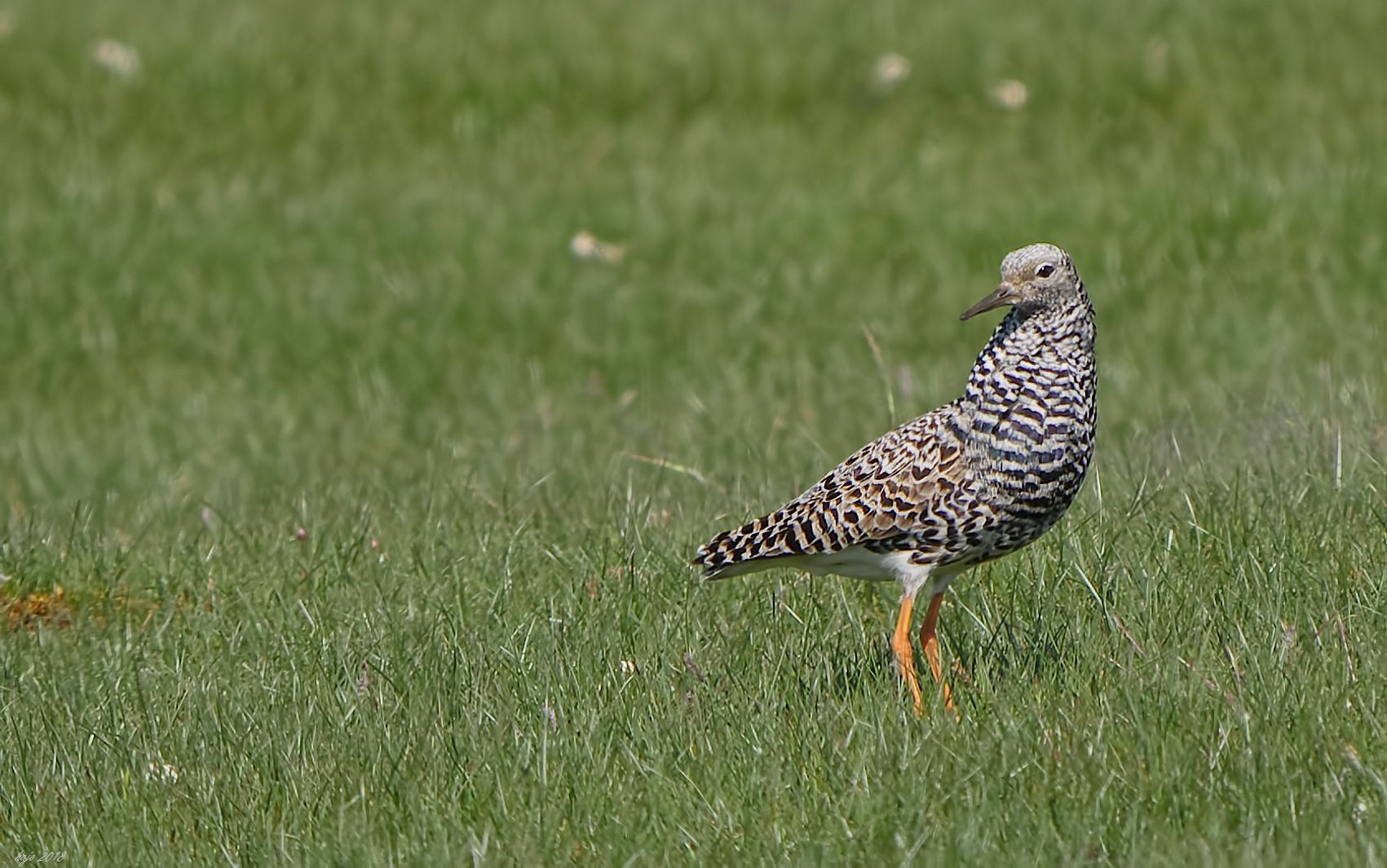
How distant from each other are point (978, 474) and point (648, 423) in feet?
14.3

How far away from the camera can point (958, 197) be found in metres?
11.8

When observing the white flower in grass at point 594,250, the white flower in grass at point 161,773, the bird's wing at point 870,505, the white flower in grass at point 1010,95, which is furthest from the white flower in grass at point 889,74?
the white flower in grass at point 161,773

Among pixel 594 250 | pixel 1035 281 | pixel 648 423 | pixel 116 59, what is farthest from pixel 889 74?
pixel 1035 281

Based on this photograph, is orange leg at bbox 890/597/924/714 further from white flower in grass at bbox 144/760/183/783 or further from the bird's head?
white flower in grass at bbox 144/760/183/783

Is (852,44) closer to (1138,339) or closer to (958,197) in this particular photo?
(958,197)

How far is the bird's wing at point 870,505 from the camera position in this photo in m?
5.18

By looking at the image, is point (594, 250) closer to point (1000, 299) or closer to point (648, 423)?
point (648, 423)

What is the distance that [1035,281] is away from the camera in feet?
17.1

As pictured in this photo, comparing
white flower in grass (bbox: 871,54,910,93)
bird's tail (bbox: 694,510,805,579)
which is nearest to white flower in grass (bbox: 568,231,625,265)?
white flower in grass (bbox: 871,54,910,93)

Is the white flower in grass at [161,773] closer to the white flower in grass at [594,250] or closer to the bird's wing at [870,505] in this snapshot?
the bird's wing at [870,505]

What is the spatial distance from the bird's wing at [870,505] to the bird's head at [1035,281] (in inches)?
13.3

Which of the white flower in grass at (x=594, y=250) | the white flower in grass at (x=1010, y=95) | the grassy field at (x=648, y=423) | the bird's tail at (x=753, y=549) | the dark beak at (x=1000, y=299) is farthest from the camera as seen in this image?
the white flower in grass at (x=1010, y=95)

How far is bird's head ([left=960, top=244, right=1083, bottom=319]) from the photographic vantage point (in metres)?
5.19

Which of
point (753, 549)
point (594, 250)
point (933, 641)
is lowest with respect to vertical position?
point (594, 250)
